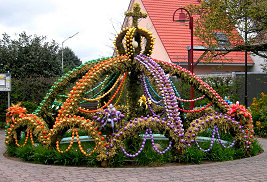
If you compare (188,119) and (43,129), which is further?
(188,119)

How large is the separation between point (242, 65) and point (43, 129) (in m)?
17.3

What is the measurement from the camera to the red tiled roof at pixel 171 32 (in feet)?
69.6

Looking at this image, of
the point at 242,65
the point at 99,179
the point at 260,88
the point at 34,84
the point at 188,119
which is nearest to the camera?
the point at 99,179

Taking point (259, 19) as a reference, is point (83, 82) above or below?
below

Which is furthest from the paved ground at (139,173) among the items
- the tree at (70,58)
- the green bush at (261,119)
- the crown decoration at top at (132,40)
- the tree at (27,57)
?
the tree at (70,58)

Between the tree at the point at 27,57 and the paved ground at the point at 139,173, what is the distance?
11.3 m

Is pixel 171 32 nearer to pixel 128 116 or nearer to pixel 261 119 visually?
pixel 261 119

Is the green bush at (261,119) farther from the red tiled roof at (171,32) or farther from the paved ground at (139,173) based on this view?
the red tiled roof at (171,32)

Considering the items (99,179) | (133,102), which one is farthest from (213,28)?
(99,179)

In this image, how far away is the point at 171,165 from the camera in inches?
285

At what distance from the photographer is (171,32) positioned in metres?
22.8

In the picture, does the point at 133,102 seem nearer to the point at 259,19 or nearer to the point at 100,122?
the point at 100,122

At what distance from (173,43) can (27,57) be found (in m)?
9.05

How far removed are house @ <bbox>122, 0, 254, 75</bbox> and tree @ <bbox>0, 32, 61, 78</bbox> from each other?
22.4 feet
